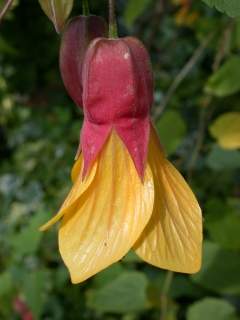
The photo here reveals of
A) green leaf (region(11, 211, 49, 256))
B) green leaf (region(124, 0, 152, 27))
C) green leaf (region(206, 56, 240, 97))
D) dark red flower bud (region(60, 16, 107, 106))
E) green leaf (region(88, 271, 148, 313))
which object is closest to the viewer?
dark red flower bud (region(60, 16, 107, 106))

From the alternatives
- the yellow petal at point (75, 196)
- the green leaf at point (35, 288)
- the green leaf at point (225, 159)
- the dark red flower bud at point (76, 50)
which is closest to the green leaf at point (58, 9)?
the dark red flower bud at point (76, 50)

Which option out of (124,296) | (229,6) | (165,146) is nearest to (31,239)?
(124,296)

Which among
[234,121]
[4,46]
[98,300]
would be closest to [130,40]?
[234,121]

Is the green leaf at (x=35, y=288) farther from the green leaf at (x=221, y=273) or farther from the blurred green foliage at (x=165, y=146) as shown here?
the green leaf at (x=221, y=273)

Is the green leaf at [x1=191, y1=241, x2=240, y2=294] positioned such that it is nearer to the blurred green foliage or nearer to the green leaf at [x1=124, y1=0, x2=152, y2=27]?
the blurred green foliage

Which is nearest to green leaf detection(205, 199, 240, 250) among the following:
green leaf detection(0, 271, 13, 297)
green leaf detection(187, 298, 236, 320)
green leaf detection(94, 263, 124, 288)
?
green leaf detection(187, 298, 236, 320)
